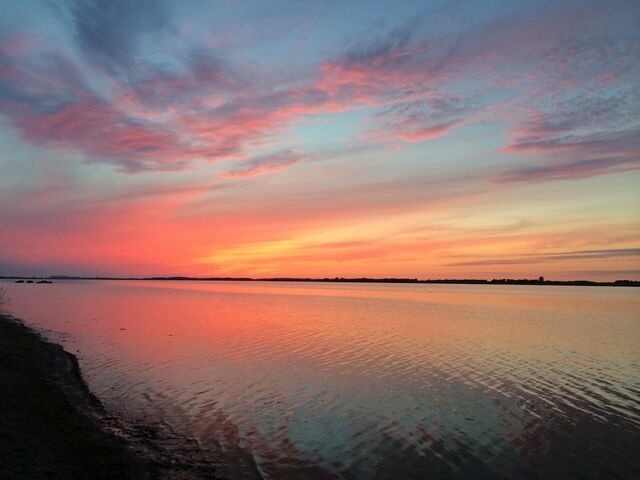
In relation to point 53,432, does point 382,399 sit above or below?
below

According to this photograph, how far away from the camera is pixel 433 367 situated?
31844 mm

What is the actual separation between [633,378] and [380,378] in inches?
641

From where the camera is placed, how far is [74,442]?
15586 millimetres

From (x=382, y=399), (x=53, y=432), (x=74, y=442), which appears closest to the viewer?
(x=74, y=442)

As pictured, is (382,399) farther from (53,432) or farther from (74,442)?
(53,432)

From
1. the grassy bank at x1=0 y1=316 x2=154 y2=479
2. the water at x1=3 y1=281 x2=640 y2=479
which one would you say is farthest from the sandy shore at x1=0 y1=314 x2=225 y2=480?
the water at x1=3 y1=281 x2=640 y2=479

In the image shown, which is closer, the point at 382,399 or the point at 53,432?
the point at 53,432

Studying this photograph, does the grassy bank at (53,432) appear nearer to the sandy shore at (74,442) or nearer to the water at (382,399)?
the sandy shore at (74,442)

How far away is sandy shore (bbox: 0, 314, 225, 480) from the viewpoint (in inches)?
527

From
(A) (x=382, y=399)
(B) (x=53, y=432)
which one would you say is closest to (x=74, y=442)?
(B) (x=53, y=432)

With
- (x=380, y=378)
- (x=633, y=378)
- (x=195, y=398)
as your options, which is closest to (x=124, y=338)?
(x=195, y=398)

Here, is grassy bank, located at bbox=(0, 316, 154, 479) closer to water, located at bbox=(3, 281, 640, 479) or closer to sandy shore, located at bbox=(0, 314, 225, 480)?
sandy shore, located at bbox=(0, 314, 225, 480)

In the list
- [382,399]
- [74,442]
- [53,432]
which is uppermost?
[53,432]

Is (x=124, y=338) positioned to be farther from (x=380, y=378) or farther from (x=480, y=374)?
(x=480, y=374)
